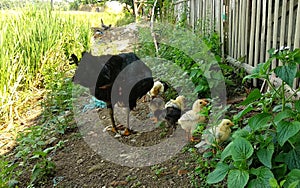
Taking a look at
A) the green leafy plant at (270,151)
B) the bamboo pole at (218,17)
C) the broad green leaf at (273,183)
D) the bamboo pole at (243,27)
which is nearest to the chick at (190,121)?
the green leafy plant at (270,151)

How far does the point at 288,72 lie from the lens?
124cm

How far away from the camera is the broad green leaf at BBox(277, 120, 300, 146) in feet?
3.88

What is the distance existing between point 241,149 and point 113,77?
1.28 meters

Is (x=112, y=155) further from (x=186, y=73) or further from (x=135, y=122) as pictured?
(x=186, y=73)

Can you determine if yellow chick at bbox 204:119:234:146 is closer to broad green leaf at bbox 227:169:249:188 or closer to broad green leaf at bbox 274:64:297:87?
broad green leaf at bbox 227:169:249:188

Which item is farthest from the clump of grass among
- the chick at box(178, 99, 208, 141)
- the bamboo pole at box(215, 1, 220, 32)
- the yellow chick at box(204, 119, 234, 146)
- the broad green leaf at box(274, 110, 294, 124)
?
the broad green leaf at box(274, 110, 294, 124)

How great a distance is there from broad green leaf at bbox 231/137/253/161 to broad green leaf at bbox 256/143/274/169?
2.7 inches

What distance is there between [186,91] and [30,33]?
2807 mm

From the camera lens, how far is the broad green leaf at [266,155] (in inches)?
49.1

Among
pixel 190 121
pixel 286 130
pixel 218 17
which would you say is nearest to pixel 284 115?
pixel 286 130

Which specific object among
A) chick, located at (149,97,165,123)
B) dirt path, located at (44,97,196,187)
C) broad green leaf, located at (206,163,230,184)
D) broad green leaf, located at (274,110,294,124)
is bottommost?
dirt path, located at (44,97,196,187)

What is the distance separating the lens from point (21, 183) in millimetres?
2012

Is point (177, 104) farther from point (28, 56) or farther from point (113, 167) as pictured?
point (28, 56)

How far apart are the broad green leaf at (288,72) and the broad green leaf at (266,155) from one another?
0.31m
